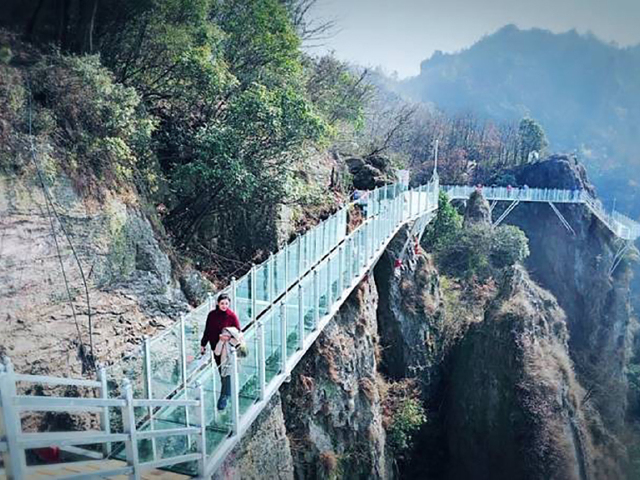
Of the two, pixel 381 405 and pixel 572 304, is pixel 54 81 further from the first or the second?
pixel 572 304

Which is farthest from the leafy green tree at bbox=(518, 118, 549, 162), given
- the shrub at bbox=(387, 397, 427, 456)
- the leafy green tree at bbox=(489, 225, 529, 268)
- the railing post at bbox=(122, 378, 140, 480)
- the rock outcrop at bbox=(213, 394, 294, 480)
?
the railing post at bbox=(122, 378, 140, 480)

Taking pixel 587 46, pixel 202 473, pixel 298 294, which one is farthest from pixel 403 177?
pixel 587 46

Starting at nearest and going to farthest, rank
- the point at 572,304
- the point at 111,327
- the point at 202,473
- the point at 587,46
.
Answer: the point at 202,473
the point at 111,327
the point at 572,304
the point at 587,46

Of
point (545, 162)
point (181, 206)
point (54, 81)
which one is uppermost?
point (545, 162)

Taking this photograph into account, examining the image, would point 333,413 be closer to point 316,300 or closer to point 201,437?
point 316,300

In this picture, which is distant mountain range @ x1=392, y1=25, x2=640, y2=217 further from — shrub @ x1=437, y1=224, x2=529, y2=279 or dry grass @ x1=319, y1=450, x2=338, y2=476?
dry grass @ x1=319, y1=450, x2=338, y2=476

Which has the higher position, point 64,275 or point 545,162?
point 545,162

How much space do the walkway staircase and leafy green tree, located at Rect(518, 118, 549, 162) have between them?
3938cm

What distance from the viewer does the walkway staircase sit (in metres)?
2.53

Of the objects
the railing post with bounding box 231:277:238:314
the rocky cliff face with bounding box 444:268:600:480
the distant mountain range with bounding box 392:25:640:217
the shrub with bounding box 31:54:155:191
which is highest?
the distant mountain range with bounding box 392:25:640:217

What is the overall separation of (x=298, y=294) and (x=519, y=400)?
11097 mm

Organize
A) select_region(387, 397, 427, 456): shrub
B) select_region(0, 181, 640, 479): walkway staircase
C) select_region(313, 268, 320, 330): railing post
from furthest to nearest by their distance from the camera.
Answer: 1. select_region(387, 397, 427, 456): shrub
2. select_region(313, 268, 320, 330): railing post
3. select_region(0, 181, 640, 479): walkway staircase

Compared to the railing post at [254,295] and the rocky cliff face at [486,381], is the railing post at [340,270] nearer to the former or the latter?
the railing post at [254,295]

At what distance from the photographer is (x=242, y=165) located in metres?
8.62
